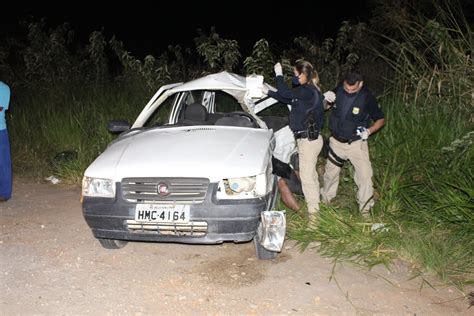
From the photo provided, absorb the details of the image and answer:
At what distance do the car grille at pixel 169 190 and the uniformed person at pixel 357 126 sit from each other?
1.78 meters

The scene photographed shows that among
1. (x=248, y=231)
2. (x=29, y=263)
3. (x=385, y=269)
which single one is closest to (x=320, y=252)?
(x=385, y=269)

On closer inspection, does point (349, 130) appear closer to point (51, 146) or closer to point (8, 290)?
point (8, 290)

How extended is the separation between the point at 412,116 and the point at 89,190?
3.88 metres

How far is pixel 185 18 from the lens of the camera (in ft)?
124

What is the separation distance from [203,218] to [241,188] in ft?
1.31

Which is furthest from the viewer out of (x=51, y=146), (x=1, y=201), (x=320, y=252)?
(x=51, y=146)

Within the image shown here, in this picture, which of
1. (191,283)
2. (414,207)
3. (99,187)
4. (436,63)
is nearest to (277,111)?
(436,63)

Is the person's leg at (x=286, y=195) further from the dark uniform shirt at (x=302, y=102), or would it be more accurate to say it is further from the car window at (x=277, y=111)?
the car window at (x=277, y=111)

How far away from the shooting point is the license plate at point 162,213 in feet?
13.8

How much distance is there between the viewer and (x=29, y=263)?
4684 millimetres

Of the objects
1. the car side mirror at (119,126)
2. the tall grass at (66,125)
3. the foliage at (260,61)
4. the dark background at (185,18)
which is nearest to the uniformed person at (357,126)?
the car side mirror at (119,126)

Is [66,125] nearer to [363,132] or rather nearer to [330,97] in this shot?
[330,97]

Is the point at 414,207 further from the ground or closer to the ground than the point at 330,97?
closer to the ground

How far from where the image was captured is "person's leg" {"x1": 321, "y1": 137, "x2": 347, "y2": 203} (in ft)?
18.1
